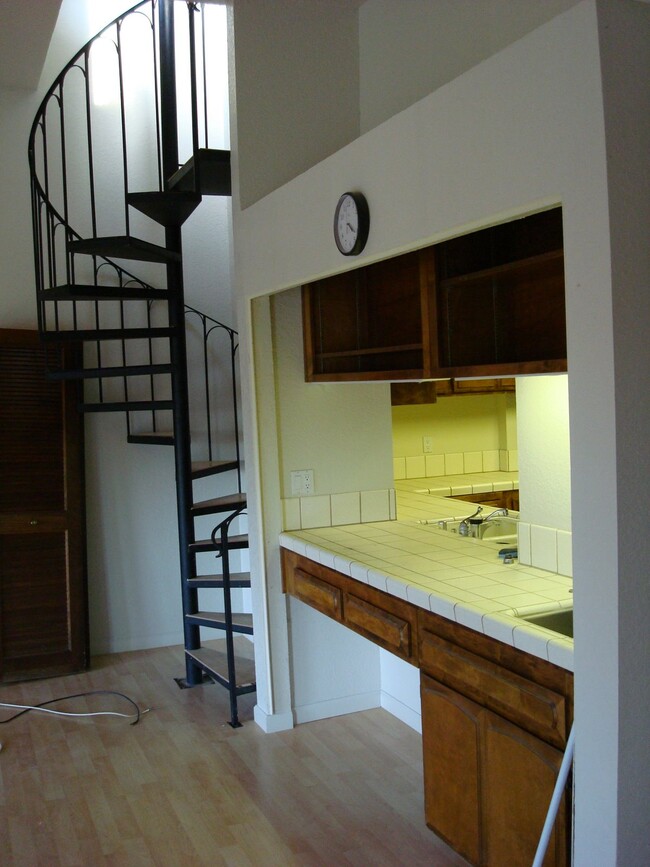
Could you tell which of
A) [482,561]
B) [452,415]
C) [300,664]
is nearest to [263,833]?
[300,664]

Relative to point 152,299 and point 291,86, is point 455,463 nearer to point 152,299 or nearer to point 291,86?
point 152,299

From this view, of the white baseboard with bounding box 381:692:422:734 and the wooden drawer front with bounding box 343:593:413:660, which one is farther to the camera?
the white baseboard with bounding box 381:692:422:734

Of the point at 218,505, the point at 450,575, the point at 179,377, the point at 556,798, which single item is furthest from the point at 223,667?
the point at 556,798

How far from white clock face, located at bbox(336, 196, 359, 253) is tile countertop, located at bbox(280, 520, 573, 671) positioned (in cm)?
114

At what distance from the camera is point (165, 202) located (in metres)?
4.33

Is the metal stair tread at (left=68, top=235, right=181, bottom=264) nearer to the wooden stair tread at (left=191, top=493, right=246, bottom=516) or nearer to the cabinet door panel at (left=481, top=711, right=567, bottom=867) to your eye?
the wooden stair tread at (left=191, top=493, right=246, bottom=516)

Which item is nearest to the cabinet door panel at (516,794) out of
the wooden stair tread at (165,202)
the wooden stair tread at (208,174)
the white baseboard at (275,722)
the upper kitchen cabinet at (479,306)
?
the upper kitchen cabinet at (479,306)

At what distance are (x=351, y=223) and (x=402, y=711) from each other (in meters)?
2.32

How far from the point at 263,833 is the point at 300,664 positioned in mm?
994

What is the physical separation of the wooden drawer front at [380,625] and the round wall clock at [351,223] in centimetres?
125

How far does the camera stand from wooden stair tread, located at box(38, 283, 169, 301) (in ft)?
14.2

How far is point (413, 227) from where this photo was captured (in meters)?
2.43

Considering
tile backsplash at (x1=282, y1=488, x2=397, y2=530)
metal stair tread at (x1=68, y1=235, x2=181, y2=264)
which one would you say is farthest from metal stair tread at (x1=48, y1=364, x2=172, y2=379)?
tile backsplash at (x1=282, y1=488, x2=397, y2=530)

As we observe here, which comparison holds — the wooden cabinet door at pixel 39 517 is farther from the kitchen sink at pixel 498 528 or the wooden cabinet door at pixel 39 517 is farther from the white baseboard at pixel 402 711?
the kitchen sink at pixel 498 528
